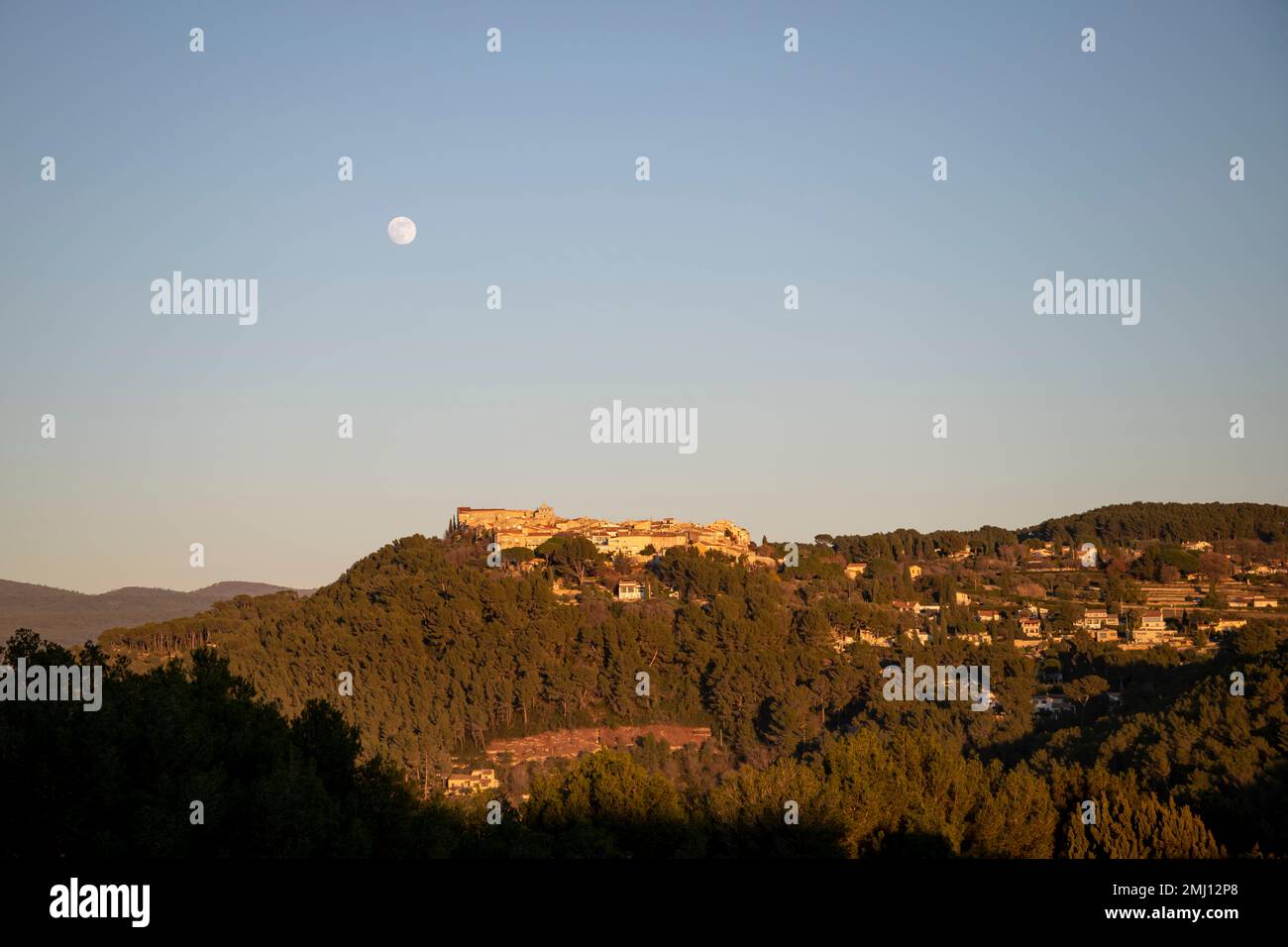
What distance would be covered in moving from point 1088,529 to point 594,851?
113 meters

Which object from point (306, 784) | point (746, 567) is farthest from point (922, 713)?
point (306, 784)

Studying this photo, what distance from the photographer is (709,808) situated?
2834cm
